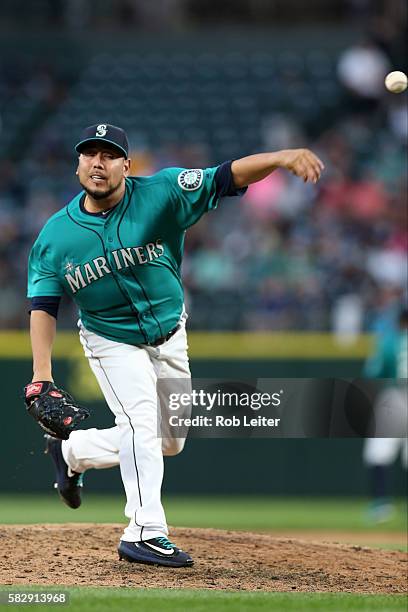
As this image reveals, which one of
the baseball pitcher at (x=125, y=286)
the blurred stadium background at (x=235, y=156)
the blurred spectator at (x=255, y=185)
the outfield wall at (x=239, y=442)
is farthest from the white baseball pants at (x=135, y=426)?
the outfield wall at (x=239, y=442)

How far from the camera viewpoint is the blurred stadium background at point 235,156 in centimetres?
1162

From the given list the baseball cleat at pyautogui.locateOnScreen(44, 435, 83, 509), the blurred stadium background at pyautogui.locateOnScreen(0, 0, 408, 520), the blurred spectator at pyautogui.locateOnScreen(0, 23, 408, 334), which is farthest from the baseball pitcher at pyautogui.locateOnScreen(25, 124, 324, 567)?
the blurred spectator at pyautogui.locateOnScreen(0, 23, 408, 334)

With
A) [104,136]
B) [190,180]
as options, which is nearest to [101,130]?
[104,136]

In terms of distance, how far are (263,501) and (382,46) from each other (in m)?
6.77

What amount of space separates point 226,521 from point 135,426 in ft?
15.3

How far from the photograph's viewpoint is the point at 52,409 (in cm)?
554

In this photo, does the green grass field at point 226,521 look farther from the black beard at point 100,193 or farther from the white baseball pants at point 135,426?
the black beard at point 100,193

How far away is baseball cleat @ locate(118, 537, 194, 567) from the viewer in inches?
218

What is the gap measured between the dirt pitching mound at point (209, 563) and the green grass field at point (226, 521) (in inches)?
8.3

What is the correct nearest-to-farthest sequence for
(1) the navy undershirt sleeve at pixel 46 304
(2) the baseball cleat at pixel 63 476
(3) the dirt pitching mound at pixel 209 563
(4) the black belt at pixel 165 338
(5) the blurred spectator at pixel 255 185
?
1. (3) the dirt pitching mound at pixel 209 563
2. (1) the navy undershirt sleeve at pixel 46 304
3. (4) the black belt at pixel 165 338
4. (2) the baseball cleat at pixel 63 476
5. (5) the blurred spectator at pixel 255 185

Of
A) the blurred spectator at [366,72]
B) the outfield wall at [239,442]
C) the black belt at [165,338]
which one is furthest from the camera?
Answer: the blurred spectator at [366,72]

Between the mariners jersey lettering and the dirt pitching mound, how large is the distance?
1.11m

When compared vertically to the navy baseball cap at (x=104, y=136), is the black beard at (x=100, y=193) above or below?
below

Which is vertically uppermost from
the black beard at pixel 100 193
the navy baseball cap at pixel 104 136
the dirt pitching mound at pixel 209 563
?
the navy baseball cap at pixel 104 136
